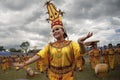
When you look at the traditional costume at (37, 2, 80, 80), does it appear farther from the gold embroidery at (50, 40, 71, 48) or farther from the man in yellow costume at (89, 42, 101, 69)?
the man in yellow costume at (89, 42, 101, 69)

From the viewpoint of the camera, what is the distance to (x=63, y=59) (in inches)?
212

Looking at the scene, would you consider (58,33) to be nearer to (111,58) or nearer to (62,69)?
(62,69)

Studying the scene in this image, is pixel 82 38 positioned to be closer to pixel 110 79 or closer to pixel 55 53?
pixel 55 53

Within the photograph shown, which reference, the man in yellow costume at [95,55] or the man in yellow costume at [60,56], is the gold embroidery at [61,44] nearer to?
the man in yellow costume at [60,56]

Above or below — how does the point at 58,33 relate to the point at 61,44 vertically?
above

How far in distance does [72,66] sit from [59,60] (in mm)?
316

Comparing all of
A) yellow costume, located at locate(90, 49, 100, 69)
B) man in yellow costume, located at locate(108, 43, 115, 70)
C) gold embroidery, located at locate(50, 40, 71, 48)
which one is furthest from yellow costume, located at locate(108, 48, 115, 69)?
gold embroidery, located at locate(50, 40, 71, 48)

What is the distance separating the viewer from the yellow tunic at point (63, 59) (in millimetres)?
5402

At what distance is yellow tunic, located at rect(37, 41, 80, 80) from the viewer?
540 cm

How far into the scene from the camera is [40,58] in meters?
5.61

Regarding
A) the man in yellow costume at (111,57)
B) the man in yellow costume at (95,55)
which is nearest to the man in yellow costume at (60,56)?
the man in yellow costume at (111,57)

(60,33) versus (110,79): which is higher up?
(60,33)

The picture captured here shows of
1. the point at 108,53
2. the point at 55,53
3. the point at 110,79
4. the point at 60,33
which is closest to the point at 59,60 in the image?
A: the point at 55,53

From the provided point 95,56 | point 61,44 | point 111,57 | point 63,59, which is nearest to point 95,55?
point 95,56
